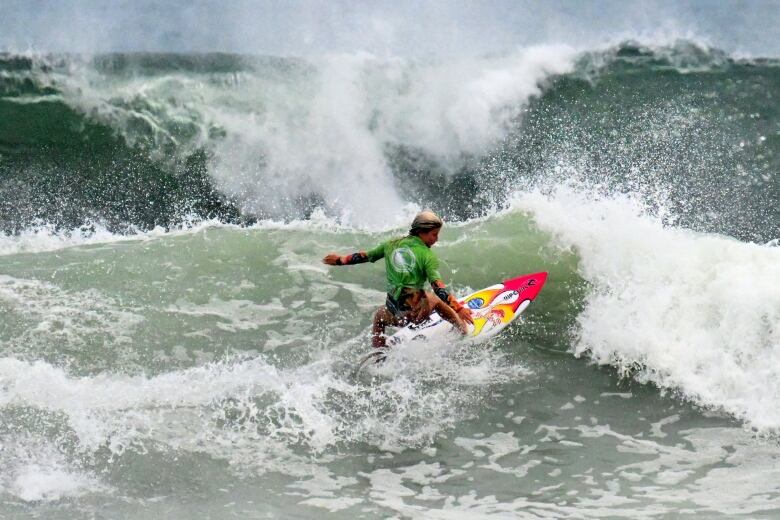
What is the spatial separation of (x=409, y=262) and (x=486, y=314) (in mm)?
1401

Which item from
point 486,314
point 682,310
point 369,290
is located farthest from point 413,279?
point 682,310

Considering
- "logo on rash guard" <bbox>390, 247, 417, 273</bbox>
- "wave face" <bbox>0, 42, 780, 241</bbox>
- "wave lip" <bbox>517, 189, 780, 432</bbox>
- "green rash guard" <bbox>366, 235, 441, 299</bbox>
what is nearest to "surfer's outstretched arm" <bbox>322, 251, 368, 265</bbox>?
"green rash guard" <bbox>366, 235, 441, 299</bbox>

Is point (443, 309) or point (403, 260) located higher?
point (403, 260)

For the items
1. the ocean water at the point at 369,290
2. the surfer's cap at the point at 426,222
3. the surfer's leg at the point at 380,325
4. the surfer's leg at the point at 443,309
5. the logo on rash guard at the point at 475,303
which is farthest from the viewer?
the logo on rash guard at the point at 475,303

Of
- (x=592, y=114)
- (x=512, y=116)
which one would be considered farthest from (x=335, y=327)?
(x=592, y=114)

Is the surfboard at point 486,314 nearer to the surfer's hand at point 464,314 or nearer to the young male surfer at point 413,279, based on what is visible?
the young male surfer at point 413,279

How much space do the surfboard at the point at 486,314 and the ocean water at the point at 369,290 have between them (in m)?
0.13

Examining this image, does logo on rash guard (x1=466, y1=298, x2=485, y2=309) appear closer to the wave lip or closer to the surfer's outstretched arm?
the wave lip

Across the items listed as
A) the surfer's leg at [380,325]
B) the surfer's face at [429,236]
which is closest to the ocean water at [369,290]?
the surfer's leg at [380,325]

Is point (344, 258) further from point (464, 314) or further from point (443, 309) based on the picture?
point (464, 314)

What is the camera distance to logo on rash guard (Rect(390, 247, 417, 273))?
23.3 ft

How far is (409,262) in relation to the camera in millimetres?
7133

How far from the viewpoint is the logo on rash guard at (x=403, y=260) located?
711 cm

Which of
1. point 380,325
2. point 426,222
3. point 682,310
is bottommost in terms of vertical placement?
point 380,325
